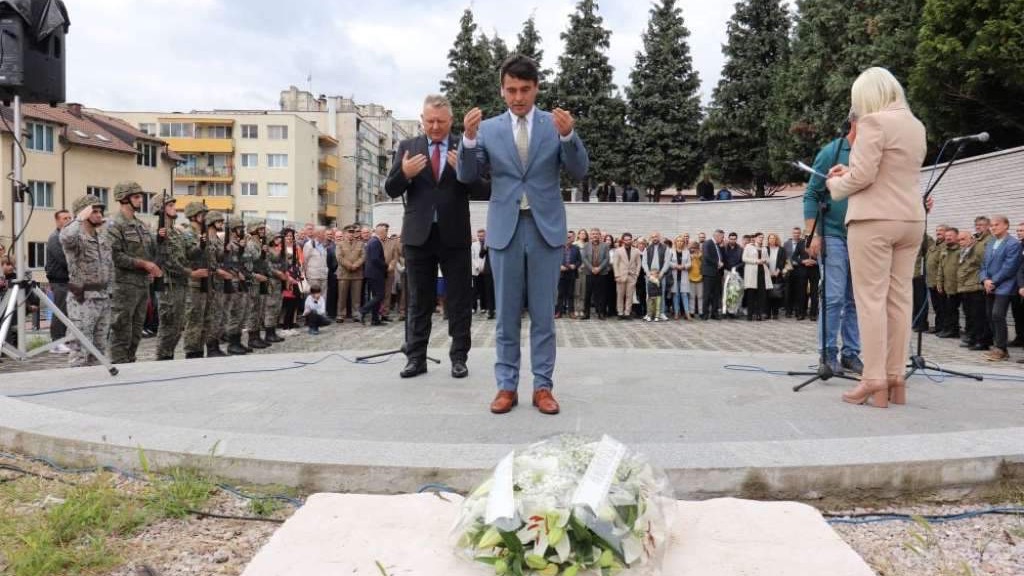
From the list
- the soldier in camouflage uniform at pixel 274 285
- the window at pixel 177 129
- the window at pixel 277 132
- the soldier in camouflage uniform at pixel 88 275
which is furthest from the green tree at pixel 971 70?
the window at pixel 177 129

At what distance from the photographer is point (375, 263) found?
53.5 feet

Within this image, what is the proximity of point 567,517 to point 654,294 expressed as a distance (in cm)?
1600

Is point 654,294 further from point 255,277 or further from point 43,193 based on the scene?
point 43,193

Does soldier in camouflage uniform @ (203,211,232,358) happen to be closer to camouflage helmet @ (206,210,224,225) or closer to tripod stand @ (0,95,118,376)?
camouflage helmet @ (206,210,224,225)

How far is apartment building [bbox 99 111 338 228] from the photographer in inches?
2901

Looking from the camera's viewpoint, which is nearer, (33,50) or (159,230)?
(33,50)

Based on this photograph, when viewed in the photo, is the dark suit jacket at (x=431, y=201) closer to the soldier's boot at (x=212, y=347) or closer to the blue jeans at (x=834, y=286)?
the blue jeans at (x=834, y=286)

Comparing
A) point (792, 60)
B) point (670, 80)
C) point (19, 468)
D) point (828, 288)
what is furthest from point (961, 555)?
point (670, 80)

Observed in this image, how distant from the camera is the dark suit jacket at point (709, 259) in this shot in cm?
1808

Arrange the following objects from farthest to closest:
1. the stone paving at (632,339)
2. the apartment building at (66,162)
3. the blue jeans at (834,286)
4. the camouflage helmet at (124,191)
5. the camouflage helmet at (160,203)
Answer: the apartment building at (66,162)
the stone paving at (632,339)
the camouflage helmet at (160,203)
the camouflage helmet at (124,191)
the blue jeans at (834,286)

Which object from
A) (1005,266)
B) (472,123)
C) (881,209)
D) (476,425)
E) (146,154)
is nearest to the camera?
(476,425)

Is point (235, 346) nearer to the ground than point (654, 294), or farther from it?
nearer to the ground

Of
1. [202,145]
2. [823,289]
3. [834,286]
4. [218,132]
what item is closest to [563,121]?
[823,289]

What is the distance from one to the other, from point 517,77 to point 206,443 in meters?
2.69
